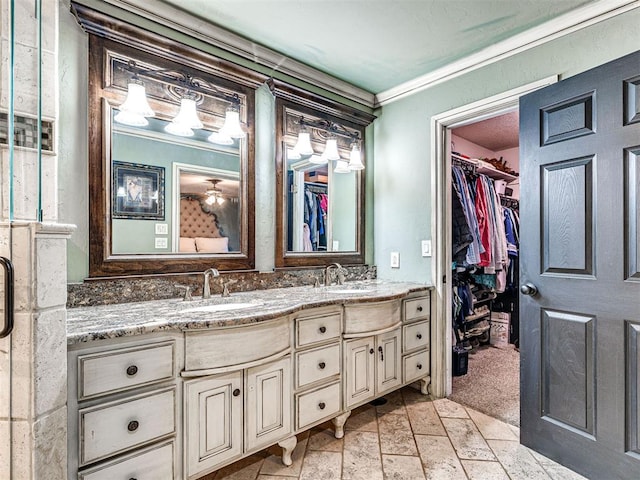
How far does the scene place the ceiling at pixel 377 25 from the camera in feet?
5.98

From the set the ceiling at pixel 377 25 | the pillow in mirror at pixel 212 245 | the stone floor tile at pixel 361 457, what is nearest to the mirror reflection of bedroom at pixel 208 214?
the pillow in mirror at pixel 212 245

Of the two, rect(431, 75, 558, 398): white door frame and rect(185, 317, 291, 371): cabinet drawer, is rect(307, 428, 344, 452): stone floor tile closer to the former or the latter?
rect(185, 317, 291, 371): cabinet drawer

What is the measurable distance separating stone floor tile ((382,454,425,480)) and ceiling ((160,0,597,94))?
7.90 feet

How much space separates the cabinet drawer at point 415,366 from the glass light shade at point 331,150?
5.18ft

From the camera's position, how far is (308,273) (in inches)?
99.7

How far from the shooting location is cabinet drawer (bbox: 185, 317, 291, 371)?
4.73 ft

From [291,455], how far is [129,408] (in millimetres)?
958

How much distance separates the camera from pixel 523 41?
2076 mm

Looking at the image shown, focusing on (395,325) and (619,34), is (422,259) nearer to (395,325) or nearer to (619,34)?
(395,325)

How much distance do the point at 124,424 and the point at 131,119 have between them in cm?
147

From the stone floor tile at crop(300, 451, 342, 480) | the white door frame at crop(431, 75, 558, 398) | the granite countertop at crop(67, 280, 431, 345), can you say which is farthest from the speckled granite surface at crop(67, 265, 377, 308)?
→ the stone floor tile at crop(300, 451, 342, 480)

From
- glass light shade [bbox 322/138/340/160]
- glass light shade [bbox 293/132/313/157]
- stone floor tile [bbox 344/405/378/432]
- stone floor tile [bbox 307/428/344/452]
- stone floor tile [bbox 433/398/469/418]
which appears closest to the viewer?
stone floor tile [bbox 307/428/344/452]

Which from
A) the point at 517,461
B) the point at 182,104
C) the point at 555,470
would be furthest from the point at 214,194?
the point at 555,470

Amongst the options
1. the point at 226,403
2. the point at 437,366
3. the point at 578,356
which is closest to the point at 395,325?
the point at 437,366
